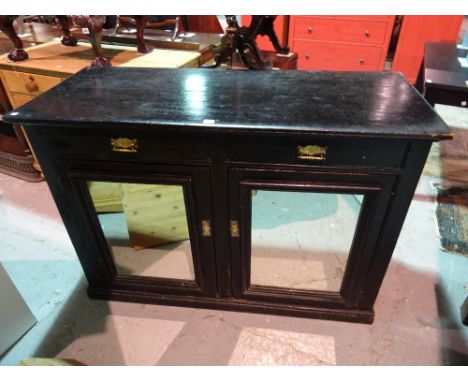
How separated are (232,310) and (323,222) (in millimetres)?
627

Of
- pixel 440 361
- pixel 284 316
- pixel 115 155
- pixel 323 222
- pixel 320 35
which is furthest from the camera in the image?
pixel 320 35

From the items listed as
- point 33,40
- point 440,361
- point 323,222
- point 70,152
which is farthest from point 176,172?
point 33,40

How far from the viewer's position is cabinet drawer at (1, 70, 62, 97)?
161cm

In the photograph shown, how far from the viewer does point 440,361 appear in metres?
1.12

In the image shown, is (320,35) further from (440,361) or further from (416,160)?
(440,361)

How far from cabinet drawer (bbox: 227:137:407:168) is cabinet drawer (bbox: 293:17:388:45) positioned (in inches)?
93.0

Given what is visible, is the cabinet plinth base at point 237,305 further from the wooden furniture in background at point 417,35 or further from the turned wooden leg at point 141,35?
the wooden furniture in background at point 417,35

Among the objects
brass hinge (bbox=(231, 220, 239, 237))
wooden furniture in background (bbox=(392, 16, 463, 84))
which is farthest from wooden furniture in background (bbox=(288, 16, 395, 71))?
brass hinge (bbox=(231, 220, 239, 237))

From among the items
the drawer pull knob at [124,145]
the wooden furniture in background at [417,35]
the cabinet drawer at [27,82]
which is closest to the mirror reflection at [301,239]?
the drawer pull knob at [124,145]

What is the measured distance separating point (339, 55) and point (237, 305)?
98.4 inches

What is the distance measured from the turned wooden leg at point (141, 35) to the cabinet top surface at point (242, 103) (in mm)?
673

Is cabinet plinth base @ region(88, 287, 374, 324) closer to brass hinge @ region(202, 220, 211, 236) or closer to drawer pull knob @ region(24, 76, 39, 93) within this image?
brass hinge @ region(202, 220, 211, 236)

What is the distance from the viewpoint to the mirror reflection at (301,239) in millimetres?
1327

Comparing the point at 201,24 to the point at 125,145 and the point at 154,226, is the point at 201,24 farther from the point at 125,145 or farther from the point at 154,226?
the point at 125,145
